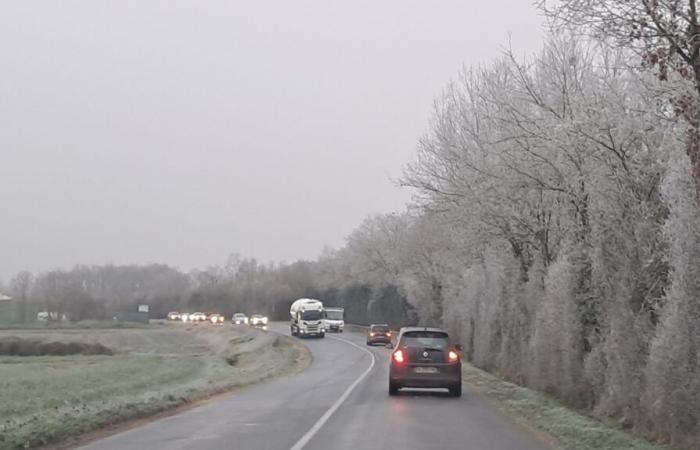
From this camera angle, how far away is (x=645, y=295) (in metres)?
15.2

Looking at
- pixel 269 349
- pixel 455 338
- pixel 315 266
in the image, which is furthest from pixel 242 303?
pixel 455 338

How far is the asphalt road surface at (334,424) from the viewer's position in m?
13.4

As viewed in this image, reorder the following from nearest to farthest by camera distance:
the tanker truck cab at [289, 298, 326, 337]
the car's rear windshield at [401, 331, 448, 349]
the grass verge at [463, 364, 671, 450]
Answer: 1. the grass verge at [463, 364, 671, 450]
2. the car's rear windshield at [401, 331, 448, 349]
3. the tanker truck cab at [289, 298, 326, 337]

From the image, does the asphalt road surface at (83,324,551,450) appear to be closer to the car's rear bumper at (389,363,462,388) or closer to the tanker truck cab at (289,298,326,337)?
the car's rear bumper at (389,363,462,388)

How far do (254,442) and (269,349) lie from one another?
141 feet

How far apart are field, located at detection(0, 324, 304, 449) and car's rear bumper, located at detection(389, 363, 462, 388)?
5.40m

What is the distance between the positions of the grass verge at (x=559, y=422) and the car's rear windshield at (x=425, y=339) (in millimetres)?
1990

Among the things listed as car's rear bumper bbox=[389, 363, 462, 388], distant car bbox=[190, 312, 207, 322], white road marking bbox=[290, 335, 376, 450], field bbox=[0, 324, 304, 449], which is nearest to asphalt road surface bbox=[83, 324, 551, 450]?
white road marking bbox=[290, 335, 376, 450]

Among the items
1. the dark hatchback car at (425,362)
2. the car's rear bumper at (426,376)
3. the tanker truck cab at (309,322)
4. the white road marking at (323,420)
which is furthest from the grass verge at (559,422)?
the tanker truck cab at (309,322)

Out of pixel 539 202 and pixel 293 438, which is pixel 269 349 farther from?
pixel 293 438

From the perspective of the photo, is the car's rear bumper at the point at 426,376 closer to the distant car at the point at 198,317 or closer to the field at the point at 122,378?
the field at the point at 122,378

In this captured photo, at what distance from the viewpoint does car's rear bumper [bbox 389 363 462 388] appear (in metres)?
22.5

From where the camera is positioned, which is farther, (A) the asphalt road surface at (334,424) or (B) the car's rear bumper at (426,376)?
(B) the car's rear bumper at (426,376)

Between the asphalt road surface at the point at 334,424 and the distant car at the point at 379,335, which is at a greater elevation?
the distant car at the point at 379,335
